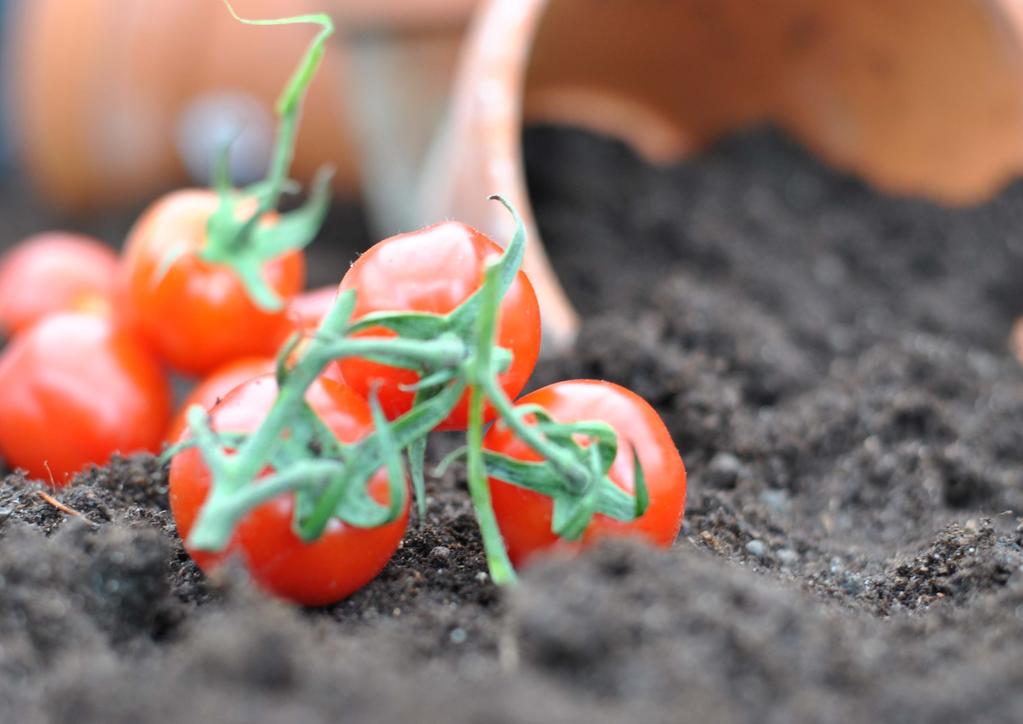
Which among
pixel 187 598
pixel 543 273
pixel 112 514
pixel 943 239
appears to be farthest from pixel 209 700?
pixel 943 239

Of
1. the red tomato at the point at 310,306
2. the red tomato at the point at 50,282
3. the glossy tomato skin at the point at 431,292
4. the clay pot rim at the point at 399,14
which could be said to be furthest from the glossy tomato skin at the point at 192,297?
the clay pot rim at the point at 399,14

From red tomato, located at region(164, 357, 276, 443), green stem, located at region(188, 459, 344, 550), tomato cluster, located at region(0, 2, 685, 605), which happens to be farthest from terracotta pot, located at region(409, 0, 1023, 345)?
green stem, located at region(188, 459, 344, 550)

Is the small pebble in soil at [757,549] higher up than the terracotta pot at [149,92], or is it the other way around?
the small pebble in soil at [757,549]

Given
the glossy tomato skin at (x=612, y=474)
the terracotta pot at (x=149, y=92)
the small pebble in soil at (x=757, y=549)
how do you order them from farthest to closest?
the terracotta pot at (x=149, y=92) → the small pebble in soil at (x=757, y=549) → the glossy tomato skin at (x=612, y=474)

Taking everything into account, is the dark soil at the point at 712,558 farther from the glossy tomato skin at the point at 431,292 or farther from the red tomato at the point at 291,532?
the glossy tomato skin at the point at 431,292

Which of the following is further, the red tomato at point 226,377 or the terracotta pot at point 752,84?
the terracotta pot at point 752,84

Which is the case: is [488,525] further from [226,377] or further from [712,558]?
[226,377]

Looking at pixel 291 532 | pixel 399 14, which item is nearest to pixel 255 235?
pixel 291 532
